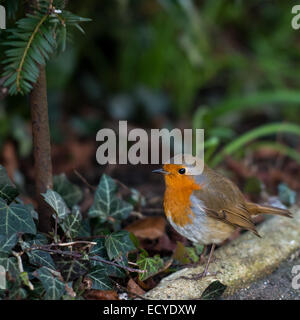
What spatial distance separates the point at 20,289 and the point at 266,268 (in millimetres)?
1291

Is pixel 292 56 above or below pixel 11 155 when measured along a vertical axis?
above

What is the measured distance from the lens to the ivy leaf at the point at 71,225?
90.4 inches

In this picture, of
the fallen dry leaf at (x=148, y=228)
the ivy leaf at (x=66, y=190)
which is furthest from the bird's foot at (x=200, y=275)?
the ivy leaf at (x=66, y=190)

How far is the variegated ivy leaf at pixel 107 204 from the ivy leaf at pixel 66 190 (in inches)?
8.9

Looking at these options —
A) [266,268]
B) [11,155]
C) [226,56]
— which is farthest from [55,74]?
[266,268]

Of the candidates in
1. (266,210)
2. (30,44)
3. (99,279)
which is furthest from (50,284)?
(266,210)

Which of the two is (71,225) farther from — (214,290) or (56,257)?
(214,290)

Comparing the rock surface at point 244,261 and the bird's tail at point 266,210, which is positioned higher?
the bird's tail at point 266,210

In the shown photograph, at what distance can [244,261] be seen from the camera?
2.59 metres

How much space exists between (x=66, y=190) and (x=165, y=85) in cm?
238

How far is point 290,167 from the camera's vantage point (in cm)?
413

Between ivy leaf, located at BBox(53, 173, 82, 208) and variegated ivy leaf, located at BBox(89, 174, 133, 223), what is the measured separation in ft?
0.74

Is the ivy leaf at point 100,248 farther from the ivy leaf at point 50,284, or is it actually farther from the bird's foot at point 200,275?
the bird's foot at point 200,275
